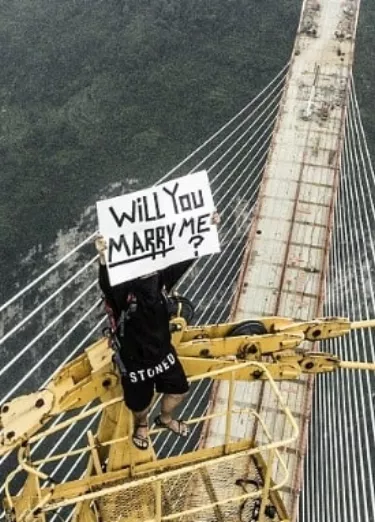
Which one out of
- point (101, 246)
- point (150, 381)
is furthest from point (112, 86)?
point (101, 246)

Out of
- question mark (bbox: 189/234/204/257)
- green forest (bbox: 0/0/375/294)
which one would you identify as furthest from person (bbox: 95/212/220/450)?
green forest (bbox: 0/0/375/294)

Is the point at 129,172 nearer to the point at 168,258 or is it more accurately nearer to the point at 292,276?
the point at 292,276

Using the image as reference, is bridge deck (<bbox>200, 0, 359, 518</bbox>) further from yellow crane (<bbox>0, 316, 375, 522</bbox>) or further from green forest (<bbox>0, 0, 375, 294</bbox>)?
green forest (<bbox>0, 0, 375, 294</bbox>)

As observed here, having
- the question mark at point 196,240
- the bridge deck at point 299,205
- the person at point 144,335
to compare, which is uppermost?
the question mark at point 196,240

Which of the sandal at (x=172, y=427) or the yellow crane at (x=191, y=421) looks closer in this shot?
the yellow crane at (x=191, y=421)

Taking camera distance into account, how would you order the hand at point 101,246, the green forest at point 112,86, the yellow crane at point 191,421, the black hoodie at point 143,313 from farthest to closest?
the green forest at point 112,86 < the yellow crane at point 191,421 < the black hoodie at point 143,313 < the hand at point 101,246

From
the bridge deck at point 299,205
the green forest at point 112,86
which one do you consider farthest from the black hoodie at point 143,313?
the green forest at point 112,86

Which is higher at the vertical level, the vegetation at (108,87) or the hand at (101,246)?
the hand at (101,246)

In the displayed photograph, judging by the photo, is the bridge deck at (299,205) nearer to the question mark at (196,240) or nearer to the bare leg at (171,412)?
the bare leg at (171,412)
